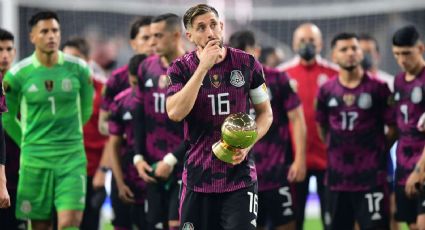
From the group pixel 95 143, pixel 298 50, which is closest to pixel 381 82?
pixel 298 50

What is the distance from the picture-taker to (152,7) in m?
17.3

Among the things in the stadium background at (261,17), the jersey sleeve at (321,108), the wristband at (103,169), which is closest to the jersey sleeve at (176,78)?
the jersey sleeve at (321,108)

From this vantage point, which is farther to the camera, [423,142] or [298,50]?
[298,50]

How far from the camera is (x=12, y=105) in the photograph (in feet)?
28.9

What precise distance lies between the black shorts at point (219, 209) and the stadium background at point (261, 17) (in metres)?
9.78

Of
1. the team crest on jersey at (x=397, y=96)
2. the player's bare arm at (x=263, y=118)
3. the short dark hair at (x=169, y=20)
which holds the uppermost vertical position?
the short dark hair at (x=169, y=20)

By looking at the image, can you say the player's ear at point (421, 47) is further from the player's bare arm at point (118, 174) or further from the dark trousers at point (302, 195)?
the player's bare arm at point (118, 174)

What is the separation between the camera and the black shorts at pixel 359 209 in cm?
914

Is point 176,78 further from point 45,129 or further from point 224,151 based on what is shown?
point 45,129

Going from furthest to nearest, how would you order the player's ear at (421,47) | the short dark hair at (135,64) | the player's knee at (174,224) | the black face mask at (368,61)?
the black face mask at (368,61) < the short dark hair at (135,64) < the player's ear at (421,47) < the player's knee at (174,224)

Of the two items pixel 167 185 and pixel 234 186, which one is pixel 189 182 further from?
pixel 167 185

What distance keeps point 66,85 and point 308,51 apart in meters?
3.14

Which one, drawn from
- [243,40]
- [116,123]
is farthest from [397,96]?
[116,123]

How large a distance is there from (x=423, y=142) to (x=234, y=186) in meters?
2.90
